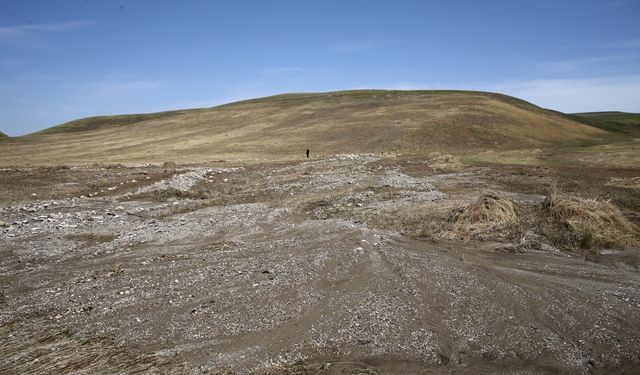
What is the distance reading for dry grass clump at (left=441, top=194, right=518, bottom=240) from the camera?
555 inches

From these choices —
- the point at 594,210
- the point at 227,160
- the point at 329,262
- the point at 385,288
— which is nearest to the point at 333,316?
the point at 385,288

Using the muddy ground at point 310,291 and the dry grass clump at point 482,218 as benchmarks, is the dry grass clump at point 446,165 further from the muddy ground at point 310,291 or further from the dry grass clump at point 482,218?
the dry grass clump at point 482,218

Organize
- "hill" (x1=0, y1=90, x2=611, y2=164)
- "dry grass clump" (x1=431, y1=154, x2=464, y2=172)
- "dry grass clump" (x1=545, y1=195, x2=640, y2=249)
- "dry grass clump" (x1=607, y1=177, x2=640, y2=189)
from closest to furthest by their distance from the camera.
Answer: "dry grass clump" (x1=545, y1=195, x2=640, y2=249)
"dry grass clump" (x1=607, y1=177, x2=640, y2=189)
"dry grass clump" (x1=431, y1=154, x2=464, y2=172)
"hill" (x1=0, y1=90, x2=611, y2=164)

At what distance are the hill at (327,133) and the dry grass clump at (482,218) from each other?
2682cm

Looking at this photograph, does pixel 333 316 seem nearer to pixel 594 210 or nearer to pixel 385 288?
pixel 385 288

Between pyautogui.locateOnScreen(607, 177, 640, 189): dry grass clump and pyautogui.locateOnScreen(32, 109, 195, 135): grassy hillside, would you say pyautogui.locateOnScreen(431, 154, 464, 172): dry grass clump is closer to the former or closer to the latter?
pyautogui.locateOnScreen(607, 177, 640, 189): dry grass clump

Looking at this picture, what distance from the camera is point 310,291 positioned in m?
10.1

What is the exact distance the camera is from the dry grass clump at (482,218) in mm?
14102

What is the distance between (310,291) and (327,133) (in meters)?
44.3

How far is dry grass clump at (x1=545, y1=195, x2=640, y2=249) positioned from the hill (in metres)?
27.4

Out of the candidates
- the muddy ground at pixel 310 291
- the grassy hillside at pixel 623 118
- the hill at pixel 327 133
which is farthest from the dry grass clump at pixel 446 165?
the grassy hillside at pixel 623 118

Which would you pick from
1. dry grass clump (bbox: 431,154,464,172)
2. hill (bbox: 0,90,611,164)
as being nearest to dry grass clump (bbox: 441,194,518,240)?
dry grass clump (bbox: 431,154,464,172)

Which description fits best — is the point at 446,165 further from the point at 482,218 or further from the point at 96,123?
the point at 96,123

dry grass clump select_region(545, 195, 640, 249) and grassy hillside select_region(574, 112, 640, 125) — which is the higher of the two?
grassy hillside select_region(574, 112, 640, 125)
